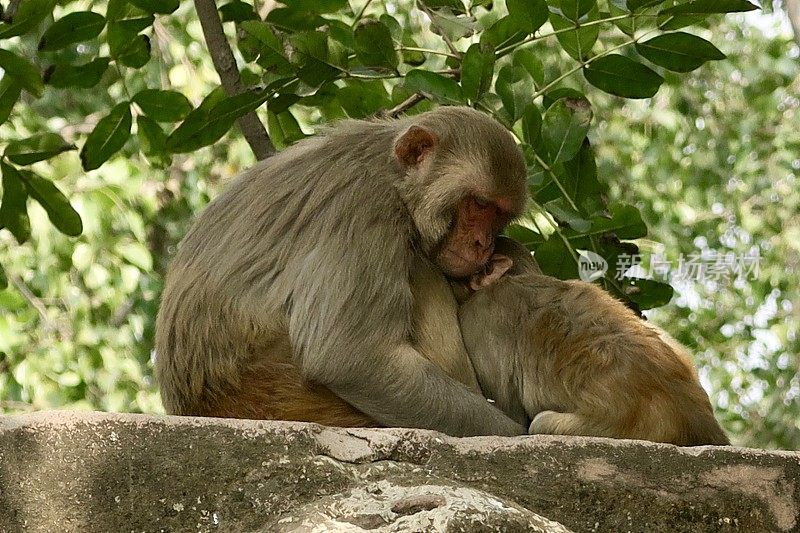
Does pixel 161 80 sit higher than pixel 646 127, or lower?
higher

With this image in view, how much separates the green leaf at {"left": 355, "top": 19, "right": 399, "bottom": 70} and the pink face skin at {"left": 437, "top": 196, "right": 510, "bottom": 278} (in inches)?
28.5

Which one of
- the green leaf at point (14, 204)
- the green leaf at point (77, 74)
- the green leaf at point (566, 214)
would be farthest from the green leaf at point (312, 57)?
the green leaf at point (14, 204)

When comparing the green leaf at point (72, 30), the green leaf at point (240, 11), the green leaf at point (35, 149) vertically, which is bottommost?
the green leaf at point (35, 149)

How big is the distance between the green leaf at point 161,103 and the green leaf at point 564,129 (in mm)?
1434

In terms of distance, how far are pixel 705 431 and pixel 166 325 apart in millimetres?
1654

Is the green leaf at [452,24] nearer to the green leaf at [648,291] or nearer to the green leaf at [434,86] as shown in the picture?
the green leaf at [434,86]

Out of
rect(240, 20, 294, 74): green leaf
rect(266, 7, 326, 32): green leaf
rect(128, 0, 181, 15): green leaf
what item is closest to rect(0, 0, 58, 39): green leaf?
rect(128, 0, 181, 15): green leaf

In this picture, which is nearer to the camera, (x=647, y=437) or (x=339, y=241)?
(x=647, y=437)

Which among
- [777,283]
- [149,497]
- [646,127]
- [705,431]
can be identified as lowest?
[777,283]

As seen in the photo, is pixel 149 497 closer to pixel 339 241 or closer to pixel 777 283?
pixel 339 241

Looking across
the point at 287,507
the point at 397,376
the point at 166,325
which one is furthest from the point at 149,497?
the point at 166,325

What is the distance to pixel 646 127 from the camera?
436 inches

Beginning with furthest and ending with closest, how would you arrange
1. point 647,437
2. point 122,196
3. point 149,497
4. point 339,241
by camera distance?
1. point 122,196
2. point 339,241
3. point 647,437
4. point 149,497

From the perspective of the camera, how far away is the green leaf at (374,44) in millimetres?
3984
